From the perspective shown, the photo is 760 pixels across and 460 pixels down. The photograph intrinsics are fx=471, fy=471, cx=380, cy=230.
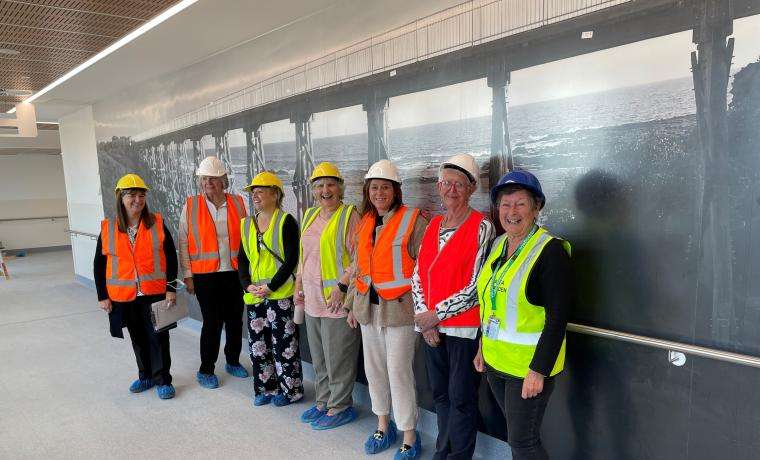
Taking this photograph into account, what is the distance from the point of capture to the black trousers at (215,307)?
352 cm

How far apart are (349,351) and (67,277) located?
26.1ft

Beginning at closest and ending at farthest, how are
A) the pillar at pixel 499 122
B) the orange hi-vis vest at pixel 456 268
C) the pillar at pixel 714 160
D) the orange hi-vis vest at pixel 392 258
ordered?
1. the pillar at pixel 714 160
2. the orange hi-vis vest at pixel 456 268
3. the pillar at pixel 499 122
4. the orange hi-vis vest at pixel 392 258

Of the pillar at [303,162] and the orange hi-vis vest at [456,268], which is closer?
the orange hi-vis vest at [456,268]

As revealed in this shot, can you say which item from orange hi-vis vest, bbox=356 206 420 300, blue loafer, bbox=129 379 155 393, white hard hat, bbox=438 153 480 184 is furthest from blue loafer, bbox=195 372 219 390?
white hard hat, bbox=438 153 480 184

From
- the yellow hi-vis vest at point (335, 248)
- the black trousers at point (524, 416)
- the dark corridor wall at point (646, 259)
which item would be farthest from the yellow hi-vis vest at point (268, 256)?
the black trousers at point (524, 416)

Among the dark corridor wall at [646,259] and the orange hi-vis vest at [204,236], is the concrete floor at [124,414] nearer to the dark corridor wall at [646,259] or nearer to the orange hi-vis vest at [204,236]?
the orange hi-vis vest at [204,236]

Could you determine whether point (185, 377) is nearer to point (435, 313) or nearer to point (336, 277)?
point (336, 277)

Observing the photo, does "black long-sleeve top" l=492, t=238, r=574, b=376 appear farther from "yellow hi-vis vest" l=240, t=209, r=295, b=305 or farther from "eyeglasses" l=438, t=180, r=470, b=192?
"yellow hi-vis vest" l=240, t=209, r=295, b=305

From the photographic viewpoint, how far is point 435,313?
2.13 meters

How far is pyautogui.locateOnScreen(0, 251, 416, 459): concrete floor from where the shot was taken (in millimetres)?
2709

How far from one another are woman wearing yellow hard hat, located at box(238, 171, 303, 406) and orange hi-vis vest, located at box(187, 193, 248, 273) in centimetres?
37

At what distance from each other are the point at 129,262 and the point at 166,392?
0.97 metres

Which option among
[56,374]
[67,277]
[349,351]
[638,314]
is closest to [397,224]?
[349,351]

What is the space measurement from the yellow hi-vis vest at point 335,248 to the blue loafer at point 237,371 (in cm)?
150
